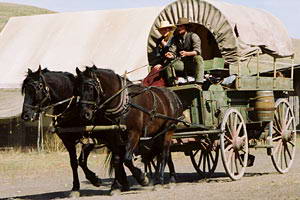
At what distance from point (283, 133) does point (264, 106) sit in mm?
1231

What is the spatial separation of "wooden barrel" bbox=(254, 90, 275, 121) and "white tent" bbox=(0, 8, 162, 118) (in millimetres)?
10742

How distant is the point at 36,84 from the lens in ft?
33.4

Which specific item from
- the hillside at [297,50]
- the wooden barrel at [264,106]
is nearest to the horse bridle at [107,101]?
the wooden barrel at [264,106]

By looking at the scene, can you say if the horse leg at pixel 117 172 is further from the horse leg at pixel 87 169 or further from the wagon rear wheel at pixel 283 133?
the wagon rear wheel at pixel 283 133

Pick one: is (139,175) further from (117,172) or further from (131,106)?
(131,106)

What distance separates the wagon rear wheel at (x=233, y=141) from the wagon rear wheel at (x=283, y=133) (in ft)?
4.52

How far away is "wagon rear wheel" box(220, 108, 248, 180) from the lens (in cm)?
1207

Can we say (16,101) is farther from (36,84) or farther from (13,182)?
(36,84)

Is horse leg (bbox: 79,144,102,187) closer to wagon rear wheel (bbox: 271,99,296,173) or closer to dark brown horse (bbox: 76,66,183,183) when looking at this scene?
dark brown horse (bbox: 76,66,183,183)

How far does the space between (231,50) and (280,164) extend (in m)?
2.60

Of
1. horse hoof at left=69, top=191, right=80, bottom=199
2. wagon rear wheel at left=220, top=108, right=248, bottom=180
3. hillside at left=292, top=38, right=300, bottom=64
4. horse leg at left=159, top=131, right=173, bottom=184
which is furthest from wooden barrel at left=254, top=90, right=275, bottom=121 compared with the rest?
hillside at left=292, top=38, right=300, bottom=64

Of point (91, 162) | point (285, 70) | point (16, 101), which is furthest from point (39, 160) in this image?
point (285, 70)

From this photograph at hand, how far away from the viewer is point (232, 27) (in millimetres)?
12883

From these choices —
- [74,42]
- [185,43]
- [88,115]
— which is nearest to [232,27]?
[185,43]
